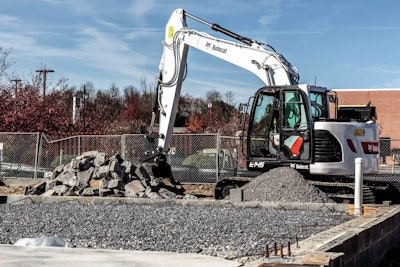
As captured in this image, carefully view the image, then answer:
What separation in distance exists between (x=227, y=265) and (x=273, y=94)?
9.61 m

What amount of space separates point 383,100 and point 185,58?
118 feet

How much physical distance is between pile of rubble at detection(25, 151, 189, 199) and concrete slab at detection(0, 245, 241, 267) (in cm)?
992

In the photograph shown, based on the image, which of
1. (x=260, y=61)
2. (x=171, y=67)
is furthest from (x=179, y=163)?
(x=260, y=61)

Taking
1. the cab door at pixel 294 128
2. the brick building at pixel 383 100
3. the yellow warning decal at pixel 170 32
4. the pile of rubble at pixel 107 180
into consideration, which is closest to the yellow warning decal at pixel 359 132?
the cab door at pixel 294 128

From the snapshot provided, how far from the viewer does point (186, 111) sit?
7581cm

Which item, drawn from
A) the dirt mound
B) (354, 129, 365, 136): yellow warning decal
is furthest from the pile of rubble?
(354, 129, 365, 136): yellow warning decal

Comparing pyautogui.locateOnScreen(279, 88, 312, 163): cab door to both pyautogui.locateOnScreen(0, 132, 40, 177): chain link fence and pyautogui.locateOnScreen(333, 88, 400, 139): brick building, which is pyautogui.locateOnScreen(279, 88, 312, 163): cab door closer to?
pyautogui.locateOnScreen(0, 132, 40, 177): chain link fence

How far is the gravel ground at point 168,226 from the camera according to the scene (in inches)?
336

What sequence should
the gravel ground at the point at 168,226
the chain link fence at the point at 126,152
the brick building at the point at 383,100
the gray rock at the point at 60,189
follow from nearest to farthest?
the gravel ground at the point at 168,226, the gray rock at the point at 60,189, the chain link fence at the point at 126,152, the brick building at the point at 383,100

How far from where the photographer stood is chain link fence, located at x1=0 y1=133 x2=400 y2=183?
80.8 ft

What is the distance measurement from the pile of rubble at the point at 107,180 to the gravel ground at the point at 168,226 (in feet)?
9.67

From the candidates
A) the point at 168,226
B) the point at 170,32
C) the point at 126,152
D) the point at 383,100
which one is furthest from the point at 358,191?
the point at 383,100

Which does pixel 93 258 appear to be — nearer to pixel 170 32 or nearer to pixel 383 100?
pixel 170 32

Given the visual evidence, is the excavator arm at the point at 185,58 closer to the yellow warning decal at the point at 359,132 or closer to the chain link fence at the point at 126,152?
the yellow warning decal at the point at 359,132
